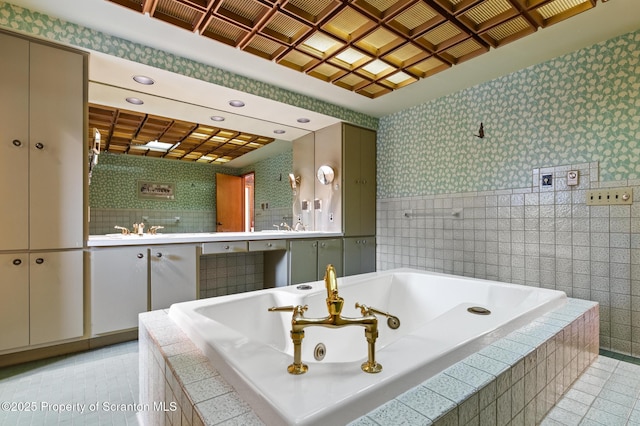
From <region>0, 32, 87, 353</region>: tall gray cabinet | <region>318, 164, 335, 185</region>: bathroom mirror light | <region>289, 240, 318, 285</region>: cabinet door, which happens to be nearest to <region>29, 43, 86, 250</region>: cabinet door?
<region>0, 32, 87, 353</region>: tall gray cabinet

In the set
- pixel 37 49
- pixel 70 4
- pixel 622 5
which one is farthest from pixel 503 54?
pixel 37 49

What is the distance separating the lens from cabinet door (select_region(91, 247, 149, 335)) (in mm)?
2023

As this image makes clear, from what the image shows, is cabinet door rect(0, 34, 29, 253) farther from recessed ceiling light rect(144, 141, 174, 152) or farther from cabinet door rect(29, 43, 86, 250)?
recessed ceiling light rect(144, 141, 174, 152)

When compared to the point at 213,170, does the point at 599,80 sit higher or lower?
higher

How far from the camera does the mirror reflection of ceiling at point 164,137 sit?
3197 millimetres

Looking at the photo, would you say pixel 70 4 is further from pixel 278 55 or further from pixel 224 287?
pixel 224 287

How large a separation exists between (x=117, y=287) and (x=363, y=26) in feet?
8.20

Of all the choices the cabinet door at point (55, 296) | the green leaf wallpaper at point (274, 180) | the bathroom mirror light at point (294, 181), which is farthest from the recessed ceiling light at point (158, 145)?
the cabinet door at point (55, 296)

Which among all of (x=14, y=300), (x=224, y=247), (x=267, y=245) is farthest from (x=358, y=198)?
(x=14, y=300)

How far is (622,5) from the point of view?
5.65 feet

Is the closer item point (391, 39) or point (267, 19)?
point (267, 19)

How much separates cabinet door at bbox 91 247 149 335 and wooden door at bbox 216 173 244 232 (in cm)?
178

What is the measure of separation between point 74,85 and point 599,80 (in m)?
3.61

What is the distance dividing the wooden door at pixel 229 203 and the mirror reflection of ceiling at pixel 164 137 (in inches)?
14.7
